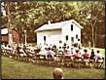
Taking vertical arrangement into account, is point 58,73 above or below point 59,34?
below

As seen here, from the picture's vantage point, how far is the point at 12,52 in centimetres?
279

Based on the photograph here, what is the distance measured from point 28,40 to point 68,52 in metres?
0.39

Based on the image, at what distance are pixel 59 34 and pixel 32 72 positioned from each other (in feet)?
1.40

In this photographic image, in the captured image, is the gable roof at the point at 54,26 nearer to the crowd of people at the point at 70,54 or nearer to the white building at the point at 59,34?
the white building at the point at 59,34

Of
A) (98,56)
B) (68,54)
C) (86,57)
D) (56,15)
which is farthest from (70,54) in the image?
(56,15)

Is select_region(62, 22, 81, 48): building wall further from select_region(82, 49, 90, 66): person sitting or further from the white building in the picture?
select_region(82, 49, 90, 66): person sitting

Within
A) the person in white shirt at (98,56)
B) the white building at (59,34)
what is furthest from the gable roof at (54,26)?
the person in white shirt at (98,56)

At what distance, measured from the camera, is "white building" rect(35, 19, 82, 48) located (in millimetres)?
2744

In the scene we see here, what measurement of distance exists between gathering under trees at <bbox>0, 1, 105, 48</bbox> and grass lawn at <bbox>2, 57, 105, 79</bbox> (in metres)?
0.25

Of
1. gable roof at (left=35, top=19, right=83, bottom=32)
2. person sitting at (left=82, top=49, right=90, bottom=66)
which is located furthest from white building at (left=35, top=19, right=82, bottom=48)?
person sitting at (left=82, top=49, right=90, bottom=66)

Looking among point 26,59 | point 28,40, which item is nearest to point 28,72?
point 26,59

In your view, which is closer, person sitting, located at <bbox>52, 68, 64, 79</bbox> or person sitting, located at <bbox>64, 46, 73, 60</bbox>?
person sitting, located at <bbox>52, 68, 64, 79</bbox>

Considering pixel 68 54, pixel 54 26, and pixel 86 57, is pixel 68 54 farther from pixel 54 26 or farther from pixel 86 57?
pixel 54 26

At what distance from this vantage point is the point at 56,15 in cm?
275
